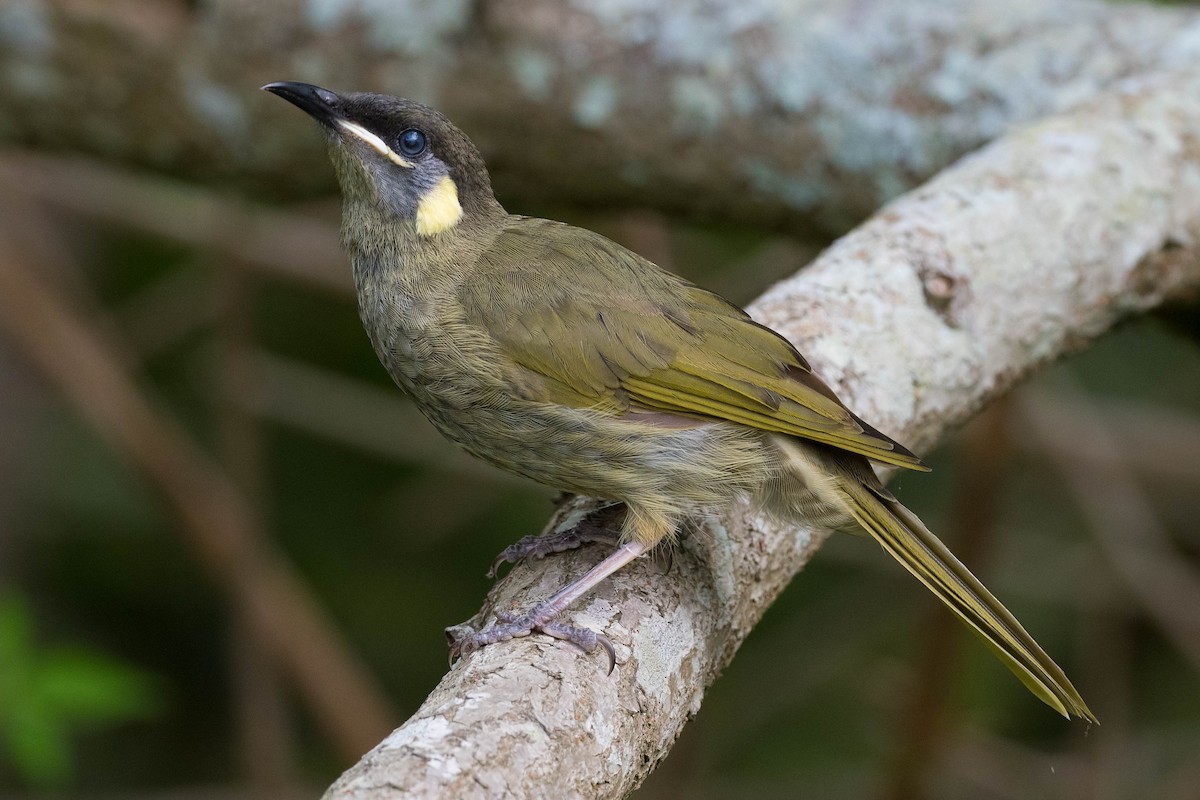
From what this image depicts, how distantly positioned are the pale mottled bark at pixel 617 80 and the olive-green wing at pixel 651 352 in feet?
3.69

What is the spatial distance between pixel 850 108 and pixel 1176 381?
3.30 m

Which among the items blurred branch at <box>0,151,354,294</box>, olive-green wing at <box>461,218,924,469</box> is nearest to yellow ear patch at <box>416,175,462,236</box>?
olive-green wing at <box>461,218,924,469</box>

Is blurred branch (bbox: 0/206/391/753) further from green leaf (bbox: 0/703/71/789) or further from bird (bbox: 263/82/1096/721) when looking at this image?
bird (bbox: 263/82/1096/721)

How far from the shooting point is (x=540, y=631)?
216cm

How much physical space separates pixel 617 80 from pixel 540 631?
7.10ft

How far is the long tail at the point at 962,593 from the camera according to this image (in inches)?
99.7

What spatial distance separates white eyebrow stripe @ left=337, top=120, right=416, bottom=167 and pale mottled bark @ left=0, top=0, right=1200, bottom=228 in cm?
101

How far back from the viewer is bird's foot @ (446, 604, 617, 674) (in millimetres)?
2131

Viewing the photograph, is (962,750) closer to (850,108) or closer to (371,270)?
(850,108)

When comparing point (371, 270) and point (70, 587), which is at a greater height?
point (371, 270)

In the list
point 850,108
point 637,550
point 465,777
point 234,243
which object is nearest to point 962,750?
point 850,108

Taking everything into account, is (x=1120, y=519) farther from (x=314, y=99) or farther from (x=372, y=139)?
(x=314, y=99)

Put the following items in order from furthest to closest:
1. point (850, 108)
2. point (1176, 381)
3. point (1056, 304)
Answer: point (1176, 381) < point (850, 108) < point (1056, 304)

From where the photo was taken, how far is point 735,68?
12.5 ft
